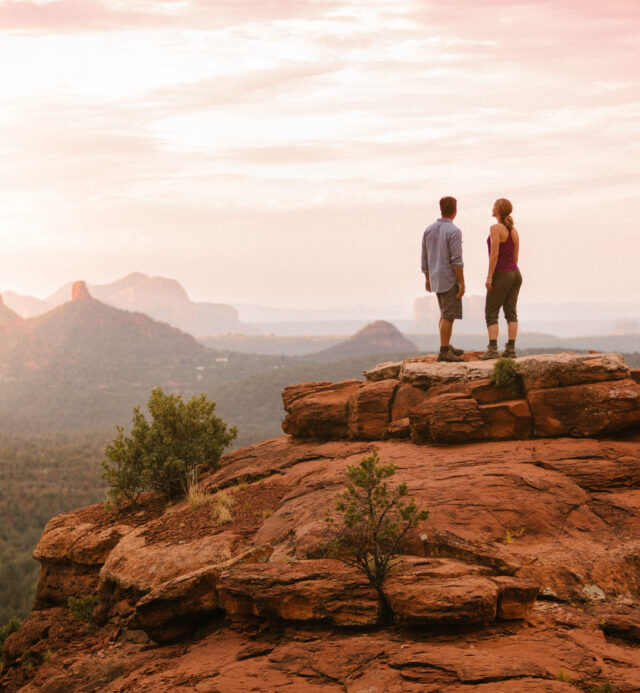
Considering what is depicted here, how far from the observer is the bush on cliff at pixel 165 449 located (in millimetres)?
15078

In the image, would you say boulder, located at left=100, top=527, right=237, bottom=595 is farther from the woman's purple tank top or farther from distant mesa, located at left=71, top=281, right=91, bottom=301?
distant mesa, located at left=71, top=281, right=91, bottom=301

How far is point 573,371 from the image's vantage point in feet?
40.7

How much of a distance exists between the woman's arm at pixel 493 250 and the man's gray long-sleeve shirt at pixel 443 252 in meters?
0.59

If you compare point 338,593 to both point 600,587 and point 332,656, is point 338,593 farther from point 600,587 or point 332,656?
point 600,587

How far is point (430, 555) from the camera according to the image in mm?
8945

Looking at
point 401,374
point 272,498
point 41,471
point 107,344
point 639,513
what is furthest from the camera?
point 107,344

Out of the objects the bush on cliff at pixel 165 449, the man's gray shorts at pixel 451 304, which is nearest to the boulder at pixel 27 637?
the bush on cliff at pixel 165 449

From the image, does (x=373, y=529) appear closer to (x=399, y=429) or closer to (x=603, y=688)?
(x=603, y=688)

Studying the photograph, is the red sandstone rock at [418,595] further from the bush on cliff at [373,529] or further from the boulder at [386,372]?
the boulder at [386,372]

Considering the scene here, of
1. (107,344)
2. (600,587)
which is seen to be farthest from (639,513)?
(107,344)

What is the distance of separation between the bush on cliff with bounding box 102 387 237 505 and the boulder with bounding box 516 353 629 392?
24.6 ft

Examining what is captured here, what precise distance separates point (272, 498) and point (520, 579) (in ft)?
18.6

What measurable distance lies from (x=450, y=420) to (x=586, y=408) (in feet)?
7.81

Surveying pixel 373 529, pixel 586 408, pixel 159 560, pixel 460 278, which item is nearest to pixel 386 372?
pixel 460 278
